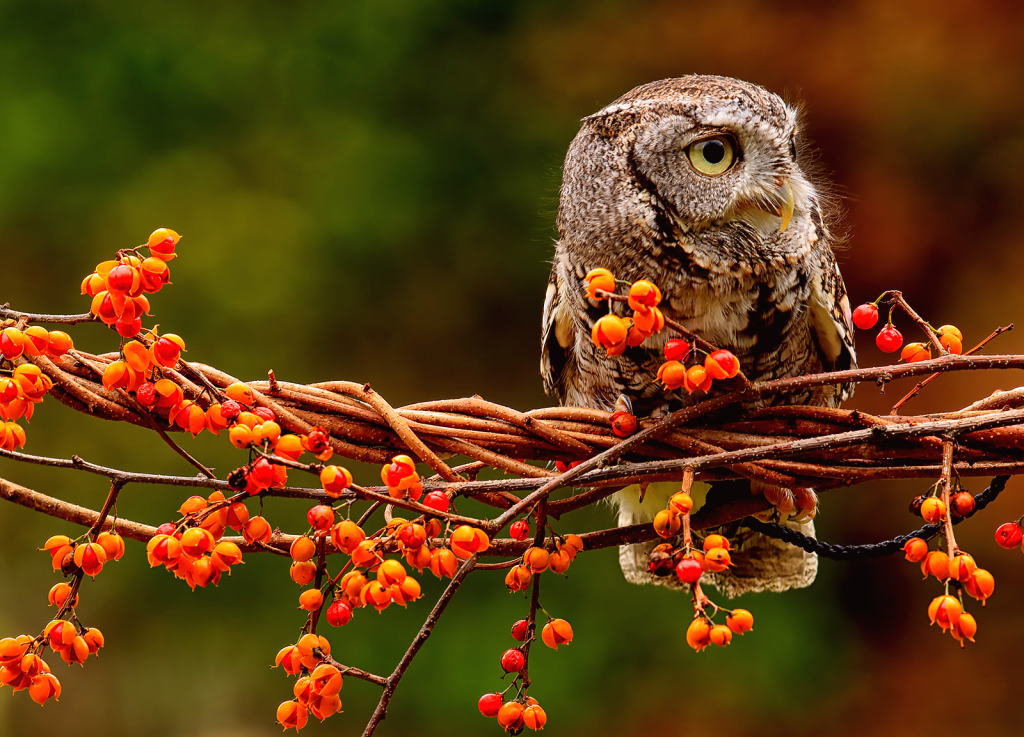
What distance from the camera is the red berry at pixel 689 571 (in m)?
0.65

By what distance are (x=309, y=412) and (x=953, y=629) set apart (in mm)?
609

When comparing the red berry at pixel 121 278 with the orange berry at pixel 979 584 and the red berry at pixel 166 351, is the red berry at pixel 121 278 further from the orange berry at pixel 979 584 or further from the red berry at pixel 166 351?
the orange berry at pixel 979 584

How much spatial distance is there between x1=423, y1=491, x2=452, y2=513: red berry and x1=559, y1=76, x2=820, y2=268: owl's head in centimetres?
51

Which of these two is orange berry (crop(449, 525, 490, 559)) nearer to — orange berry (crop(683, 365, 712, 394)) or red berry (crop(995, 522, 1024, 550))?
orange berry (crop(683, 365, 712, 394))

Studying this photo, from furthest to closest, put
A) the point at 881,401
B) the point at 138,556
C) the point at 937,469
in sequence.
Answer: the point at 881,401
the point at 138,556
the point at 937,469

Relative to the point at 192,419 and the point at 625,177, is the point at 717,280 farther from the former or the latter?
the point at 192,419

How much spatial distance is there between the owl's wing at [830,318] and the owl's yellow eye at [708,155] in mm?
237

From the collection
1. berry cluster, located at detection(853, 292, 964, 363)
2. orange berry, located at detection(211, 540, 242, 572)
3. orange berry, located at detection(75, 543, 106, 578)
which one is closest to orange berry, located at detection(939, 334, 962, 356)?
berry cluster, located at detection(853, 292, 964, 363)

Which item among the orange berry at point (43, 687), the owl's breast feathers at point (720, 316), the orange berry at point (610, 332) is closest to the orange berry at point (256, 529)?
the orange berry at point (43, 687)

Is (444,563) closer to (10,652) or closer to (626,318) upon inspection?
(626,318)

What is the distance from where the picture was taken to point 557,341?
4.73 ft

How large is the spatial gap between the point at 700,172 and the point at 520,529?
1.73 feet

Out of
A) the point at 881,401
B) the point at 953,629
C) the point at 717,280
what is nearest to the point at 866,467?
the point at 953,629

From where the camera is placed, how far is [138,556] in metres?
1.95
